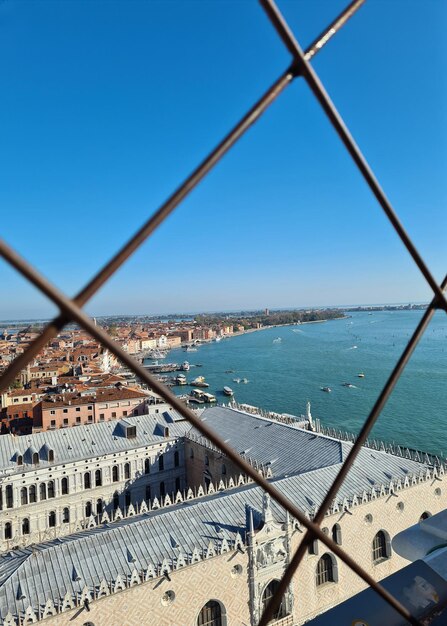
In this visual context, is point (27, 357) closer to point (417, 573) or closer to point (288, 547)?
point (417, 573)

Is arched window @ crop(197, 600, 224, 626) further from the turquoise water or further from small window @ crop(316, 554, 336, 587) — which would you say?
the turquoise water

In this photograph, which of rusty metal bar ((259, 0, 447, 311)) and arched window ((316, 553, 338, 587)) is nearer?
rusty metal bar ((259, 0, 447, 311))

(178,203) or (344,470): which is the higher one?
(178,203)

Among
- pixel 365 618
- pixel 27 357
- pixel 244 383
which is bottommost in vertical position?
pixel 244 383

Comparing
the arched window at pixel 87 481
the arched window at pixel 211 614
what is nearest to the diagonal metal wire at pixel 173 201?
the arched window at pixel 211 614

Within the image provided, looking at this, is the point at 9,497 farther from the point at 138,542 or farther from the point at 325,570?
the point at 325,570

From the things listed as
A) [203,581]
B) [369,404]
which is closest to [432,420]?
[369,404]

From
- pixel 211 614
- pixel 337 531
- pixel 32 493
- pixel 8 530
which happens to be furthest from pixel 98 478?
pixel 337 531

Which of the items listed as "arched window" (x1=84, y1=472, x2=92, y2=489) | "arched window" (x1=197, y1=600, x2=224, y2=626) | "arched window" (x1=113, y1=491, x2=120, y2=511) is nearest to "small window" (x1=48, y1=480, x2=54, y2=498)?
"arched window" (x1=84, y1=472, x2=92, y2=489)
